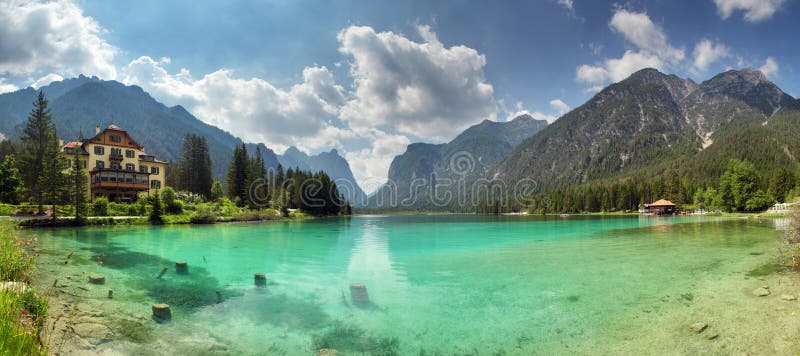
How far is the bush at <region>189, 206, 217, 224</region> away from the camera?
57537 mm

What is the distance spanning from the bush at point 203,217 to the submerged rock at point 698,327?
209 feet

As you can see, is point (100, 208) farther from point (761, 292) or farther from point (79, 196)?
point (761, 292)

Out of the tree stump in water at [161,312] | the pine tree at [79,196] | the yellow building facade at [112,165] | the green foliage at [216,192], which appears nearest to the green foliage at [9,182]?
the yellow building facade at [112,165]

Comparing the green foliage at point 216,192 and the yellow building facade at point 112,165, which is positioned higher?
the yellow building facade at point 112,165

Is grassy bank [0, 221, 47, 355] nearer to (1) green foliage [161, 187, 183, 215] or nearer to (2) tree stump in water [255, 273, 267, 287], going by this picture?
(2) tree stump in water [255, 273, 267, 287]

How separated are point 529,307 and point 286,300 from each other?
Answer: 29.3ft

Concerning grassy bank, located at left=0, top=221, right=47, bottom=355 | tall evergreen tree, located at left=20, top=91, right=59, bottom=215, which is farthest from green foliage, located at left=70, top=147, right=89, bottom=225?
grassy bank, located at left=0, top=221, right=47, bottom=355

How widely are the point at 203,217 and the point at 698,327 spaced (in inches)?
2518

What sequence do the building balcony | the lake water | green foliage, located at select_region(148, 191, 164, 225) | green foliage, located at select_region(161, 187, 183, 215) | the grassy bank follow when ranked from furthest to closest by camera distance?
the building balcony → green foliage, located at select_region(161, 187, 183, 215) → green foliage, located at select_region(148, 191, 164, 225) → the lake water → the grassy bank

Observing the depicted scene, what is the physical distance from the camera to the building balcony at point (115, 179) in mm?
60156

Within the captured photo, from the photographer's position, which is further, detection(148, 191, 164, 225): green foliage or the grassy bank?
detection(148, 191, 164, 225): green foliage

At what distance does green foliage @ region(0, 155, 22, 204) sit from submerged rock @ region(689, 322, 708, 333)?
75738 millimetres

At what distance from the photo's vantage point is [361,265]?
22.3 m

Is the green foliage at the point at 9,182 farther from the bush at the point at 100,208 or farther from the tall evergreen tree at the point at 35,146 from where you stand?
the bush at the point at 100,208
